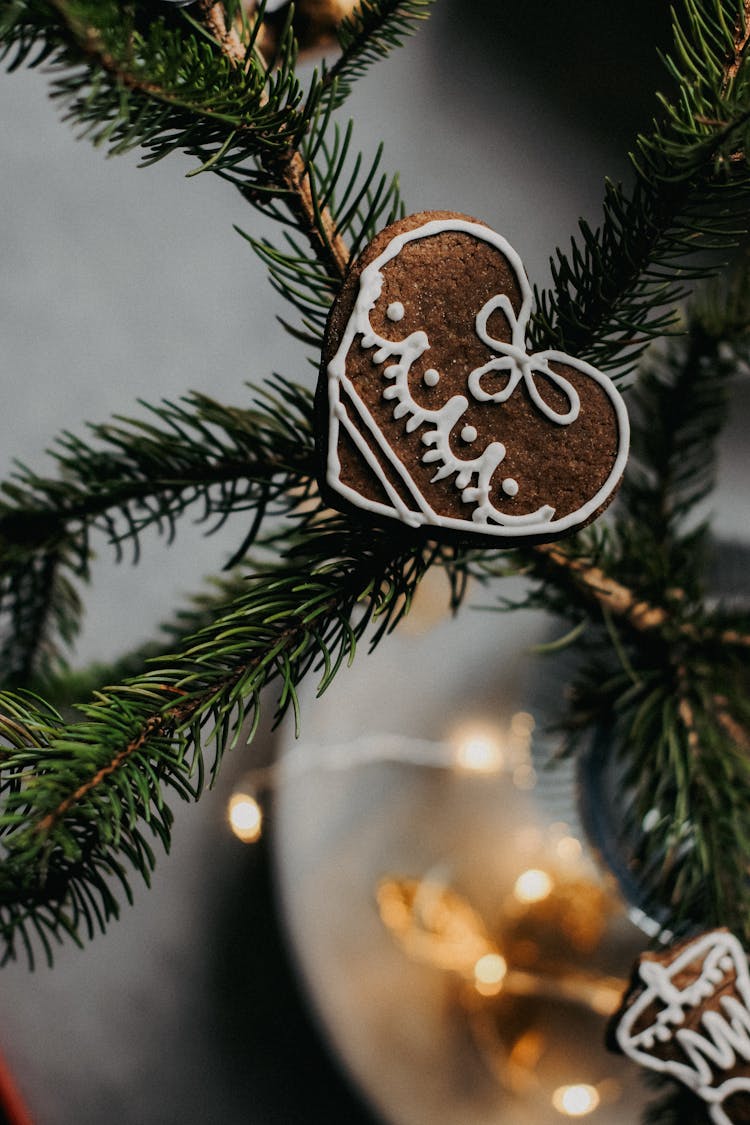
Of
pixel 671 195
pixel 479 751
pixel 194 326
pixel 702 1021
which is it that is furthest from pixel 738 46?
pixel 194 326

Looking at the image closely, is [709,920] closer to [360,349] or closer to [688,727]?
[688,727]

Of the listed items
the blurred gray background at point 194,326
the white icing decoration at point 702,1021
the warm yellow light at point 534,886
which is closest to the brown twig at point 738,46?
the white icing decoration at point 702,1021

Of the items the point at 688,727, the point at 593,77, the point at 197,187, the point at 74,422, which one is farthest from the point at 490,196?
the point at 688,727

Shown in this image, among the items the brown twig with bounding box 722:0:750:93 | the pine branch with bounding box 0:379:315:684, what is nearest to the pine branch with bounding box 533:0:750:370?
the brown twig with bounding box 722:0:750:93

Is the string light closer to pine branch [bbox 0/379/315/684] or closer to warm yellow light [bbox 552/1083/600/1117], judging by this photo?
warm yellow light [bbox 552/1083/600/1117]

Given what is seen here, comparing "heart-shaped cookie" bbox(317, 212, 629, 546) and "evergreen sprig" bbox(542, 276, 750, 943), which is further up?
"heart-shaped cookie" bbox(317, 212, 629, 546)
